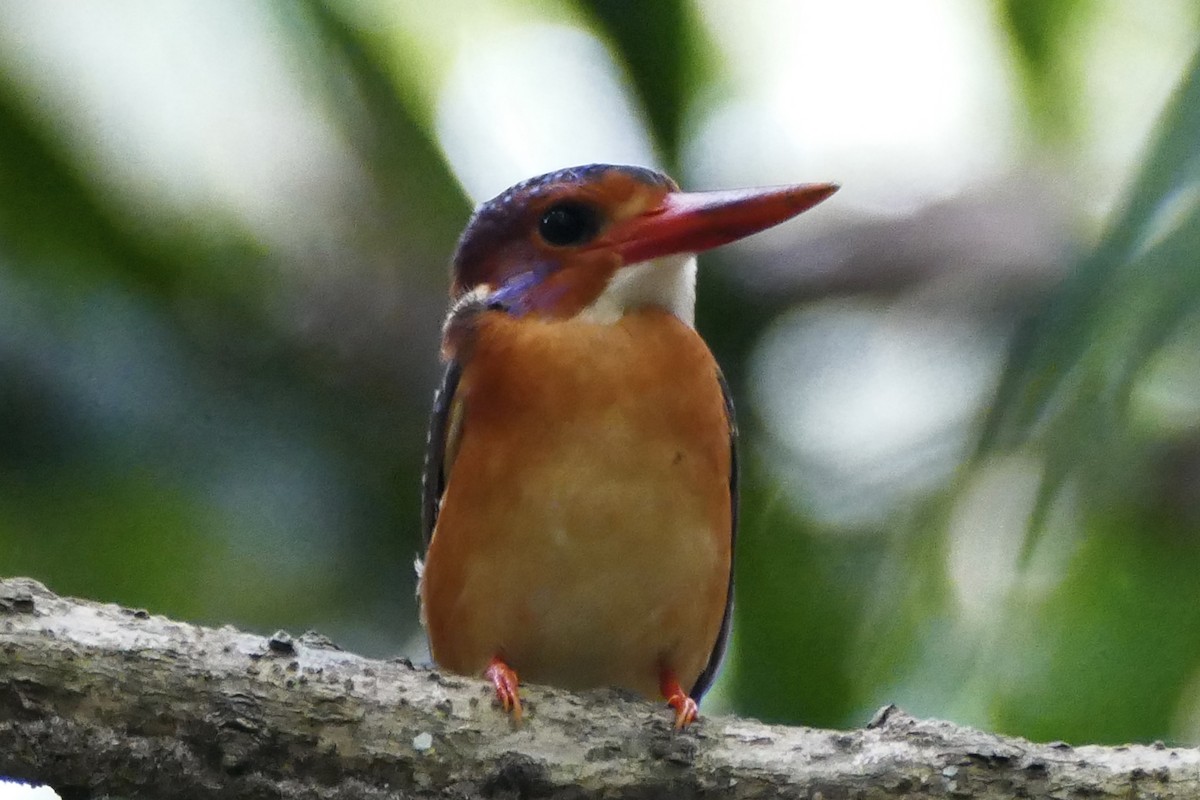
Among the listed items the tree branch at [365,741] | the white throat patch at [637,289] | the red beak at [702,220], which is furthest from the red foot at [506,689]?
the red beak at [702,220]

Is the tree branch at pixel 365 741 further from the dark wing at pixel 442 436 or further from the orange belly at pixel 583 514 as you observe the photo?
the dark wing at pixel 442 436

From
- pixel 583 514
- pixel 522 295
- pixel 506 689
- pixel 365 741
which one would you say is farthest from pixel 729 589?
pixel 365 741

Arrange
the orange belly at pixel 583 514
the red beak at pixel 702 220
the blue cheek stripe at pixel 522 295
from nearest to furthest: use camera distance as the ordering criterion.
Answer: the orange belly at pixel 583 514 → the red beak at pixel 702 220 → the blue cheek stripe at pixel 522 295

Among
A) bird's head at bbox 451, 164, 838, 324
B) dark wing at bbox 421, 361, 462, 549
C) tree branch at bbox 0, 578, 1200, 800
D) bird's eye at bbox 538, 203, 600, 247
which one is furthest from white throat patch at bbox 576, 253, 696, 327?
tree branch at bbox 0, 578, 1200, 800

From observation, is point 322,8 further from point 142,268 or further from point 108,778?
point 108,778

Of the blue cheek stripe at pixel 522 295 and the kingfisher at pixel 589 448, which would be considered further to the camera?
the blue cheek stripe at pixel 522 295

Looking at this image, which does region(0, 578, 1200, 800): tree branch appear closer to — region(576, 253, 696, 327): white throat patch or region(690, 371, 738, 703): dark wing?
region(690, 371, 738, 703): dark wing

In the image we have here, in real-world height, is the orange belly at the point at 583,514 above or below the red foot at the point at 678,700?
above
